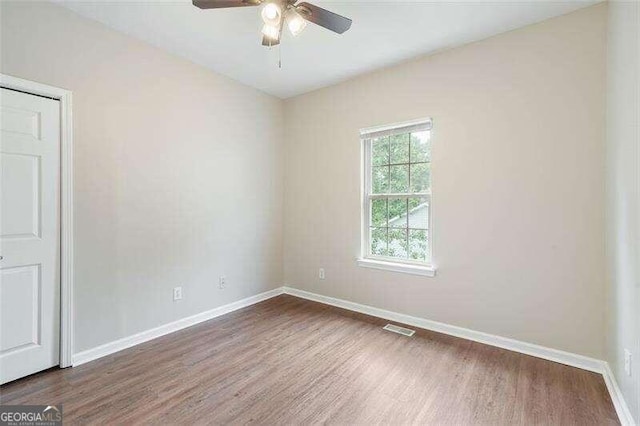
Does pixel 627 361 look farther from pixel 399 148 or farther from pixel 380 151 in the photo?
pixel 380 151

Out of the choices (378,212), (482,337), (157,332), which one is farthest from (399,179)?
(157,332)

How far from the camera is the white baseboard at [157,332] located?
237cm

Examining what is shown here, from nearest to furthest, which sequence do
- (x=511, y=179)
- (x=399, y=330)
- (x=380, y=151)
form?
(x=511, y=179) < (x=399, y=330) < (x=380, y=151)

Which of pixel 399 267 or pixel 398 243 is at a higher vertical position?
pixel 398 243

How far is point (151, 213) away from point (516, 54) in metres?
3.49

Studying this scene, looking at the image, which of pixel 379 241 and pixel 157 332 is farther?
pixel 379 241

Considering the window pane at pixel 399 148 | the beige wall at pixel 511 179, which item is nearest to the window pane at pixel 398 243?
the beige wall at pixel 511 179

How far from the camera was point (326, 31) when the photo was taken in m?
2.55

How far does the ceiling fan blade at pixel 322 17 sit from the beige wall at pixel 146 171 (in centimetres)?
170

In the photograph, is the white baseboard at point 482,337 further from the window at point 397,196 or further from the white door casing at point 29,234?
the white door casing at point 29,234

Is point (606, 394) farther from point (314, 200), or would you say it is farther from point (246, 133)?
point (246, 133)

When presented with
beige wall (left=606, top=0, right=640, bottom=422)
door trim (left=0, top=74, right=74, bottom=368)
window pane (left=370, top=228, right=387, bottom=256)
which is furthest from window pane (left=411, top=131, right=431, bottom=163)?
door trim (left=0, top=74, right=74, bottom=368)

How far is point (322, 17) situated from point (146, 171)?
1996 millimetres

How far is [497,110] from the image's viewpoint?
2598 millimetres
